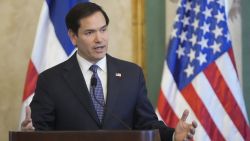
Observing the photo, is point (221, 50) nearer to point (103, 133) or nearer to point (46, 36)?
point (46, 36)

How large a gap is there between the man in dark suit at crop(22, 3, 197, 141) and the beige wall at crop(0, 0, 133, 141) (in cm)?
142

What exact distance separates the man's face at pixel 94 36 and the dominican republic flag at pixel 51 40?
3.48ft

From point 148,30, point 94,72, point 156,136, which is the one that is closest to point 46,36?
point 148,30

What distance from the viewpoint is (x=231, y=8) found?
3.61m

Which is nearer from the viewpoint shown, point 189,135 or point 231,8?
point 189,135

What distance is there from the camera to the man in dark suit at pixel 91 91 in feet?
8.28

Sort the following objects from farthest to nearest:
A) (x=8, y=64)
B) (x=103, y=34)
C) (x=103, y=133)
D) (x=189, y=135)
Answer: (x=8, y=64)
(x=103, y=34)
(x=189, y=135)
(x=103, y=133)

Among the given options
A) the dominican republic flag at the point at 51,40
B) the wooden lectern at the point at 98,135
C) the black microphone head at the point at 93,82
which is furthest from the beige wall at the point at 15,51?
the wooden lectern at the point at 98,135

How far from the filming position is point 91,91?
8.39 feet

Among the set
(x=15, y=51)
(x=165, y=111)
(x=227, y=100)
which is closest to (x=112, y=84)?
(x=165, y=111)

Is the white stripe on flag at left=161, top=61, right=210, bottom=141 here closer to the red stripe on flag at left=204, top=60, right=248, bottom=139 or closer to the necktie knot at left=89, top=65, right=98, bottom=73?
the red stripe on flag at left=204, top=60, right=248, bottom=139

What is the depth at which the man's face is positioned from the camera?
8.45ft

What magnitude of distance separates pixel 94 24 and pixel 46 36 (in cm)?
118

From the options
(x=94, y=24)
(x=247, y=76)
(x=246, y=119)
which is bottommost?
(x=246, y=119)
